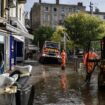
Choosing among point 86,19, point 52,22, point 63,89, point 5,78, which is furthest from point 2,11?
point 52,22

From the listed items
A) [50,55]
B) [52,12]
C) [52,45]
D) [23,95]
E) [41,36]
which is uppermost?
[52,12]

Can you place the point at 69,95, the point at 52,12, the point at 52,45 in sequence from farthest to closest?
the point at 52,12 < the point at 52,45 < the point at 69,95

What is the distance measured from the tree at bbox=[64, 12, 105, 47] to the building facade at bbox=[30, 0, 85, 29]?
57.4 m

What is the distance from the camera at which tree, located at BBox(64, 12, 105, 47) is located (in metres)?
68.4

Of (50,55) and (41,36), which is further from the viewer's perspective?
(41,36)

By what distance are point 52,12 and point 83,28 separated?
208ft

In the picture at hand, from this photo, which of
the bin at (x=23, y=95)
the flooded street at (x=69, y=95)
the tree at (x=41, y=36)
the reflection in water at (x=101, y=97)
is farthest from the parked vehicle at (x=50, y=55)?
the tree at (x=41, y=36)

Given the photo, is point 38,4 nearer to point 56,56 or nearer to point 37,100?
point 56,56

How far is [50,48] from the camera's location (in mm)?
50719

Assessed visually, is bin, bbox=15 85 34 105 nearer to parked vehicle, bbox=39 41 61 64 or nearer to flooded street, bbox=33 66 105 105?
flooded street, bbox=33 66 105 105

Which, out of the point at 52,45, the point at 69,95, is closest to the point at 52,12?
the point at 52,45

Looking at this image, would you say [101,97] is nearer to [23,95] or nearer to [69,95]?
[69,95]

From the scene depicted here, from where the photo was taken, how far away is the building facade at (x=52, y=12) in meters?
132

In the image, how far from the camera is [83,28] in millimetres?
70062
